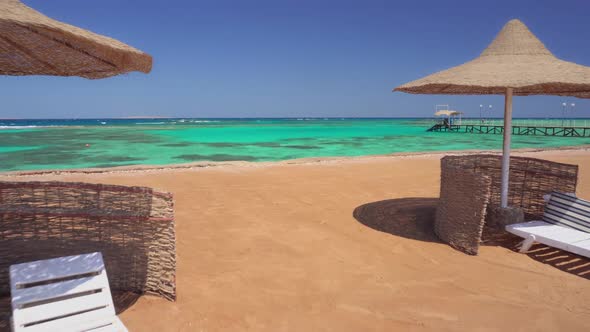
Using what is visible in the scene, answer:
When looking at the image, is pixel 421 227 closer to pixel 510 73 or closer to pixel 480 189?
pixel 480 189

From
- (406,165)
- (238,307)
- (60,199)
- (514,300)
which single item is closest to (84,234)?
(60,199)

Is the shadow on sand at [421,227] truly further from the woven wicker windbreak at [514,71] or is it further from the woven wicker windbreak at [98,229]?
the woven wicker windbreak at [98,229]

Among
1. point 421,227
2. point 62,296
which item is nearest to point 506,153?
point 421,227

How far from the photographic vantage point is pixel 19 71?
142 inches

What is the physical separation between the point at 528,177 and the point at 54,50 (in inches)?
216

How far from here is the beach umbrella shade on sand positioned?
4.08 metres

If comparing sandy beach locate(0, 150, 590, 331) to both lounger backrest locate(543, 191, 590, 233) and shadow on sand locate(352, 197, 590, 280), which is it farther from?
lounger backrest locate(543, 191, 590, 233)

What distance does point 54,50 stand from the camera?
2916mm

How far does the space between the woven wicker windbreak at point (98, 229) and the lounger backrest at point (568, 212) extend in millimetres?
4184

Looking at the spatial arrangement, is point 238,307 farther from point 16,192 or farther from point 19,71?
point 19,71

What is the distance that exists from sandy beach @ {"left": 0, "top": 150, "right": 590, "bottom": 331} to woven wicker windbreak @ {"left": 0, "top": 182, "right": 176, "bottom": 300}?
265mm

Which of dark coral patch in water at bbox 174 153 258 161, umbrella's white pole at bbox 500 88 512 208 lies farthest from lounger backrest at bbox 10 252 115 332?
dark coral patch in water at bbox 174 153 258 161

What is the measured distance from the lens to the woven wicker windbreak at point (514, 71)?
4.06m

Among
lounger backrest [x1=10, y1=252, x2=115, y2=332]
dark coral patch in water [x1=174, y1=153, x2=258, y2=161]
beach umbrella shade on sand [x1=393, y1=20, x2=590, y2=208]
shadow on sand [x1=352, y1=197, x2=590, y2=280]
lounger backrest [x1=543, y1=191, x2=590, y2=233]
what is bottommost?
dark coral patch in water [x1=174, y1=153, x2=258, y2=161]
